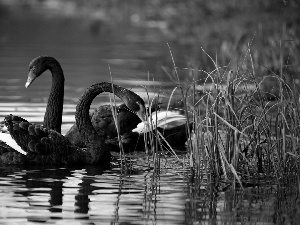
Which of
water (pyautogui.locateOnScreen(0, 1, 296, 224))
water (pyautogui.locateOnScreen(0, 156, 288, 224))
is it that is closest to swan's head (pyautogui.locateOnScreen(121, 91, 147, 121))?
water (pyautogui.locateOnScreen(0, 1, 296, 224))

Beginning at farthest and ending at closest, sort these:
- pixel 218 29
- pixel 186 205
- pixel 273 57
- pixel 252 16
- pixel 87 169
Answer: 1. pixel 252 16
2. pixel 218 29
3. pixel 273 57
4. pixel 87 169
5. pixel 186 205

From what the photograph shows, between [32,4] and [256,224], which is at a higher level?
[32,4]

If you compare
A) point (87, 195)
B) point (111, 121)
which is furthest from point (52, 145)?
point (111, 121)

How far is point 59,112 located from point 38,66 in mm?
508

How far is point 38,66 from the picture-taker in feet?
30.0

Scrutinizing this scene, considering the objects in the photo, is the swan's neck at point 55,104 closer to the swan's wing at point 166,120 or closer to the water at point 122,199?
the swan's wing at point 166,120

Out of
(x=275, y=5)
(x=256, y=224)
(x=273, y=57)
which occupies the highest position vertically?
(x=275, y=5)

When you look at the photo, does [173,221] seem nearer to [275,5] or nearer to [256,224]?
[256,224]

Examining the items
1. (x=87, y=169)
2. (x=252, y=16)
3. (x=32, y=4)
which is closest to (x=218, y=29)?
(x=252, y=16)

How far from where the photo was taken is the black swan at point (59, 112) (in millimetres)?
9164

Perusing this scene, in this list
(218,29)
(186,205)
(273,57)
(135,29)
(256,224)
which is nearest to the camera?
(256,224)

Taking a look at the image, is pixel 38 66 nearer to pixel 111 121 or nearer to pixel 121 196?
pixel 111 121

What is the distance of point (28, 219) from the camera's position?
5879 millimetres

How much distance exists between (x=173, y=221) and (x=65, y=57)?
575 inches
